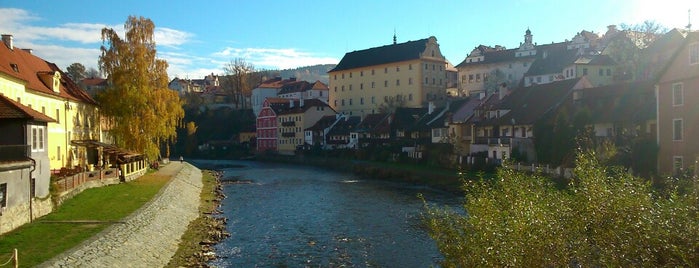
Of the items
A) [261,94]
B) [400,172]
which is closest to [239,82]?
[261,94]

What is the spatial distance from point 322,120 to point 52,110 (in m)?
53.7

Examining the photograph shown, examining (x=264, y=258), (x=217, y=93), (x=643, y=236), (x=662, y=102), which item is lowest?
(x=264, y=258)

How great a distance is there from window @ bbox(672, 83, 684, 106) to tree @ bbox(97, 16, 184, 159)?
32.4 m

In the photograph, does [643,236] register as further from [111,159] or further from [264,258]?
[111,159]

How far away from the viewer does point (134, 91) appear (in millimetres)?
39438

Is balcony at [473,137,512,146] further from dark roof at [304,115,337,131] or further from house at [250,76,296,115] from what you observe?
house at [250,76,296,115]

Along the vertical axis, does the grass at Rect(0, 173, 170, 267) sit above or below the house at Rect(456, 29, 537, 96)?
below

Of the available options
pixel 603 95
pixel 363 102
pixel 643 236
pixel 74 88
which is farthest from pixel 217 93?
pixel 643 236

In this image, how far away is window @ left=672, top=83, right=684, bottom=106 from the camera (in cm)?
2939

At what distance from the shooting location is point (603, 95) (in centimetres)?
4156

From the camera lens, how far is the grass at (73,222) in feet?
54.5

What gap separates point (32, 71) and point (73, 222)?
685 inches

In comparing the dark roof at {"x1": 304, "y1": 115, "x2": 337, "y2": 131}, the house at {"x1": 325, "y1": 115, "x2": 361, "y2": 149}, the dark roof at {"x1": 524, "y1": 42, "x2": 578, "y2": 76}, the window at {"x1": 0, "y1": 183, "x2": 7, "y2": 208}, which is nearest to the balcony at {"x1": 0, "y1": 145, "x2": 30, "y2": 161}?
the window at {"x1": 0, "y1": 183, "x2": 7, "y2": 208}

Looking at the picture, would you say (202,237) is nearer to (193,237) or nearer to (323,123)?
(193,237)
